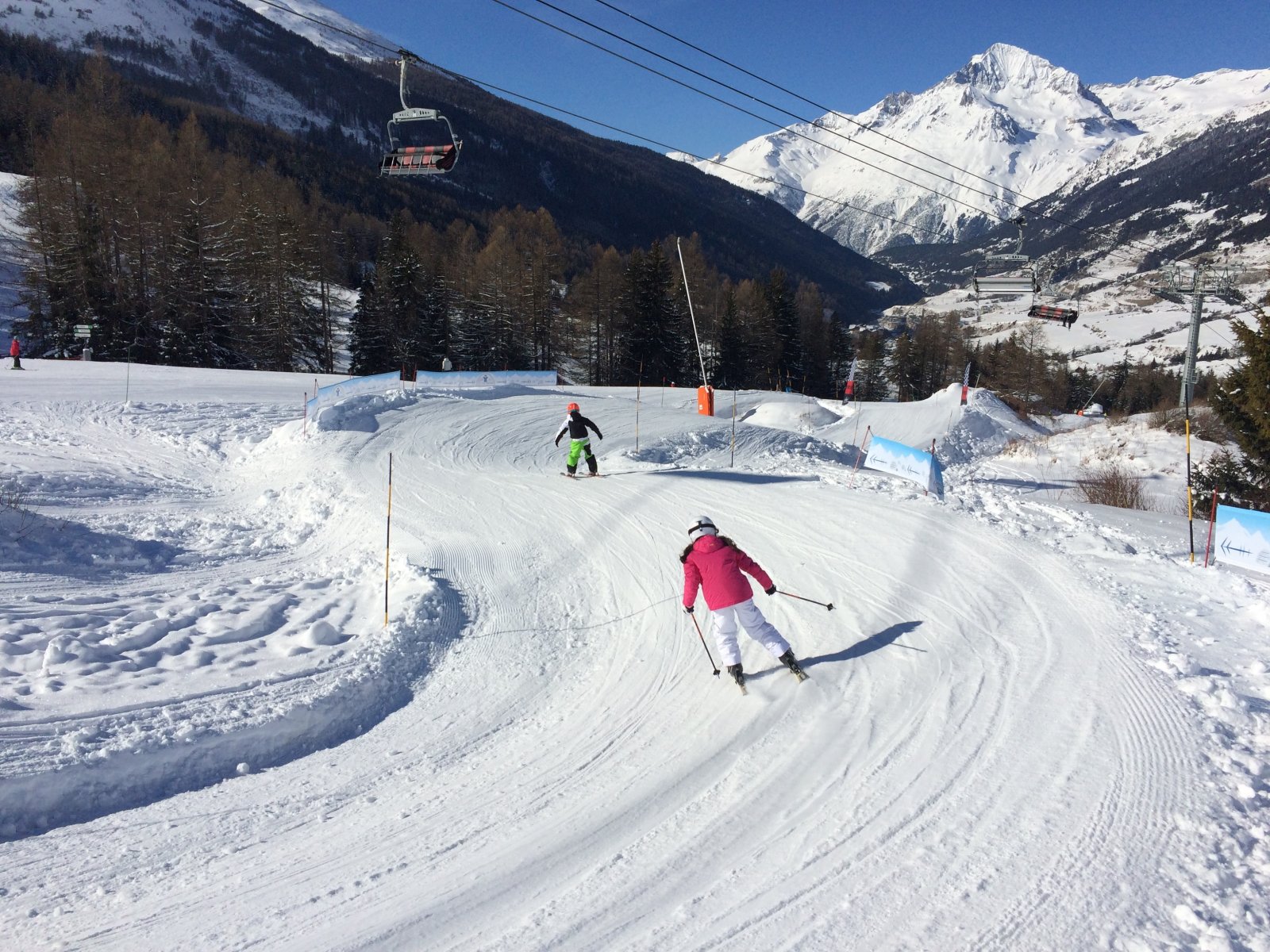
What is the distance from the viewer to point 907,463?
14.5 metres

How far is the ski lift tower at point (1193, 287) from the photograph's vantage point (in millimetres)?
32344

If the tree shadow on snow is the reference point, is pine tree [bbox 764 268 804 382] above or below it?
above

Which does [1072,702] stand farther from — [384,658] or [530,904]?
[384,658]

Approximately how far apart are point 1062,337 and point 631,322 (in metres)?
109

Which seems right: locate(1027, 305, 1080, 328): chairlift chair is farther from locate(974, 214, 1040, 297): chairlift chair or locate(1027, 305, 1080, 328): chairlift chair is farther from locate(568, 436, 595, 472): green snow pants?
locate(568, 436, 595, 472): green snow pants

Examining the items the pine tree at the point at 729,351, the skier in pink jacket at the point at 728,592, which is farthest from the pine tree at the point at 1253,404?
the pine tree at the point at 729,351

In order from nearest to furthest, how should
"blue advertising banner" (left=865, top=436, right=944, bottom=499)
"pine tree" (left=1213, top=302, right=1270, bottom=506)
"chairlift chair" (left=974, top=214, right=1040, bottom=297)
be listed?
"blue advertising banner" (left=865, top=436, right=944, bottom=499) < "chairlift chair" (left=974, top=214, right=1040, bottom=297) < "pine tree" (left=1213, top=302, right=1270, bottom=506)

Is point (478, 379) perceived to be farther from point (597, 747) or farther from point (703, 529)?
point (597, 747)

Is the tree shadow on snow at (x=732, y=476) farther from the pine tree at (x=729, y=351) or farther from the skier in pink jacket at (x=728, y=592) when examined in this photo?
the pine tree at (x=729, y=351)

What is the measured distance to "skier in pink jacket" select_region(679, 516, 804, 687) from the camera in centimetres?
623

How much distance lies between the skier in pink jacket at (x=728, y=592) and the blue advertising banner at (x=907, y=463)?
28.4ft

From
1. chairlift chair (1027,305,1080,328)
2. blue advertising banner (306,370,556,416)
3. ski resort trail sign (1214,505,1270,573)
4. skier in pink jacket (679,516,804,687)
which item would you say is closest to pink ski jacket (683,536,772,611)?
skier in pink jacket (679,516,804,687)

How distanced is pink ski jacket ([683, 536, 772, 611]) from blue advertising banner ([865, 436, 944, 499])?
28.7ft

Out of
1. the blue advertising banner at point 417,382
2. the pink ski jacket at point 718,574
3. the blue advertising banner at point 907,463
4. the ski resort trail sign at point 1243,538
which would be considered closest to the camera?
the pink ski jacket at point 718,574
